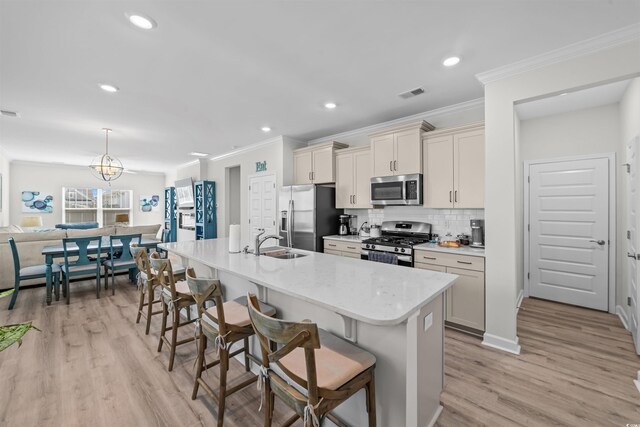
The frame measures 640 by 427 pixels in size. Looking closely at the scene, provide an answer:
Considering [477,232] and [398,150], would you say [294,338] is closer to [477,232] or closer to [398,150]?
[477,232]

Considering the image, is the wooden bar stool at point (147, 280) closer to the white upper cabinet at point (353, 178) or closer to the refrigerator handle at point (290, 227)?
the refrigerator handle at point (290, 227)

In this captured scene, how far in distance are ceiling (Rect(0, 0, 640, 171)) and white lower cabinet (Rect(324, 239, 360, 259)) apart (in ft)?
6.25

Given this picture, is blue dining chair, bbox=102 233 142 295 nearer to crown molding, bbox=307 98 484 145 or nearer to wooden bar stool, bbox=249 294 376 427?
crown molding, bbox=307 98 484 145

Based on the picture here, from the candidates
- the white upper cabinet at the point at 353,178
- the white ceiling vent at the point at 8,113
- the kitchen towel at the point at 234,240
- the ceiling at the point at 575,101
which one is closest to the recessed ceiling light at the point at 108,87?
the white ceiling vent at the point at 8,113

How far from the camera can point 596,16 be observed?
193 centimetres

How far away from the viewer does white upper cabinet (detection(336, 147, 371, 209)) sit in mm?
4281

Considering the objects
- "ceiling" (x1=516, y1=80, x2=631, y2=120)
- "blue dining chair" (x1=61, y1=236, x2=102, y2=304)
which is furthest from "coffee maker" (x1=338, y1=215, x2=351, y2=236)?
"blue dining chair" (x1=61, y1=236, x2=102, y2=304)

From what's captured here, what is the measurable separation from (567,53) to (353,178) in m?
2.75

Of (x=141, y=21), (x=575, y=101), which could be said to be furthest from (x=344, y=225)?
(x=141, y=21)

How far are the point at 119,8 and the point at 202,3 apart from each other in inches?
22.7

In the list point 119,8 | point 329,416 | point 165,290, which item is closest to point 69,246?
point 165,290

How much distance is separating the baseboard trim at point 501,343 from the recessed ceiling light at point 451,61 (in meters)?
2.70

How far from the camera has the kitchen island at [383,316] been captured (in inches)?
54.5

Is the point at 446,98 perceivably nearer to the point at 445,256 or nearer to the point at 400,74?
the point at 400,74
